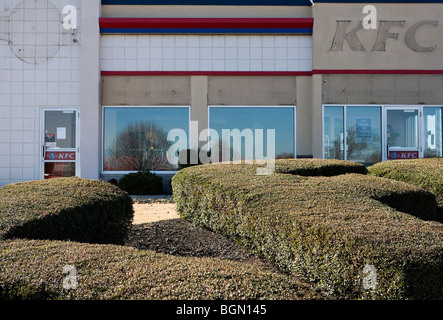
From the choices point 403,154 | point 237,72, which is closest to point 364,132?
point 403,154

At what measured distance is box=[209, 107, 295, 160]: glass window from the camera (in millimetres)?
12312

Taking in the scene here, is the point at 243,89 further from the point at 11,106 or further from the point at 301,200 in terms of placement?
the point at 301,200

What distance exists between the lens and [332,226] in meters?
3.04

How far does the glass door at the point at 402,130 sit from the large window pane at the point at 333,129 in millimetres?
1564

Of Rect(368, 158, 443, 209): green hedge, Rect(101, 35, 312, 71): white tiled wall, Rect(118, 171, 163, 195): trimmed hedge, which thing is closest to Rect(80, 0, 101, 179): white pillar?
Rect(101, 35, 312, 71): white tiled wall

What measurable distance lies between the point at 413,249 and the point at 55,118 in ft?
39.7

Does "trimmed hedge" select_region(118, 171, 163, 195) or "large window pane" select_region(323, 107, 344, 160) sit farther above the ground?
"large window pane" select_region(323, 107, 344, 160)

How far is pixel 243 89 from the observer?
12.3m

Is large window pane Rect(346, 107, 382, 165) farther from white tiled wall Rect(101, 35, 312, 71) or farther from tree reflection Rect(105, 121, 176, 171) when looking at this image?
tree reflection Rect(105, 121, 176, 171)

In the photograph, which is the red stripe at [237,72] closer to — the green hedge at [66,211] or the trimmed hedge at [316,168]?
the trimmed hedge at [316,168]

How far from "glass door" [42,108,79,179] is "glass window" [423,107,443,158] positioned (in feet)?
39.0

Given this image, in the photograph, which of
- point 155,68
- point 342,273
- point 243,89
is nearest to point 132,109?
point 155,68
